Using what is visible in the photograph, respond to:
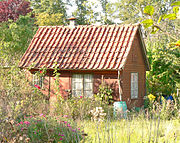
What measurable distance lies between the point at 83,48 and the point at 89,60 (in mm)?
1055

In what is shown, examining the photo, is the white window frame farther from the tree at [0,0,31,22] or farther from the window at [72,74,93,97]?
the tree at [0,0,31,22]

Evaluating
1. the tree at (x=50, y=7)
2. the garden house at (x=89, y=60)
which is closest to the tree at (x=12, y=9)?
the tree at (x=50, y=7)

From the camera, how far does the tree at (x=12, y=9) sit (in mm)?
36125

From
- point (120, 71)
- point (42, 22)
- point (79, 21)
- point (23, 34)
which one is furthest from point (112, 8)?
point (120, 71)

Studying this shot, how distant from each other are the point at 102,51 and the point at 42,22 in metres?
18.5

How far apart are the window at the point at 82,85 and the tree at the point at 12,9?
74.0 feet

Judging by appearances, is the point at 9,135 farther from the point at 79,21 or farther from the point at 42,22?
the point at 79,21

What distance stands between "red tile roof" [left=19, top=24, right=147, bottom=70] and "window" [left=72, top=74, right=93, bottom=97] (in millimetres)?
767

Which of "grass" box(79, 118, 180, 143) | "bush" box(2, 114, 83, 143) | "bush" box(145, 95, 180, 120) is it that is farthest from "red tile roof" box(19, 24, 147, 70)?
"bush" box(2, 114, 83, 143)

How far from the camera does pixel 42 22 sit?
107ft

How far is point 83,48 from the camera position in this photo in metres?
Result: 16.0

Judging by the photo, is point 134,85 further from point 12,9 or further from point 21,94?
point 12,9

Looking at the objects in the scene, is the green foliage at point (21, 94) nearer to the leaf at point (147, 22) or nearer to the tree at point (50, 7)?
the leaf at point (147, 22)

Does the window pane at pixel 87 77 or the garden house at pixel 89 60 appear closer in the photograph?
the garden house at pixel 89 60
